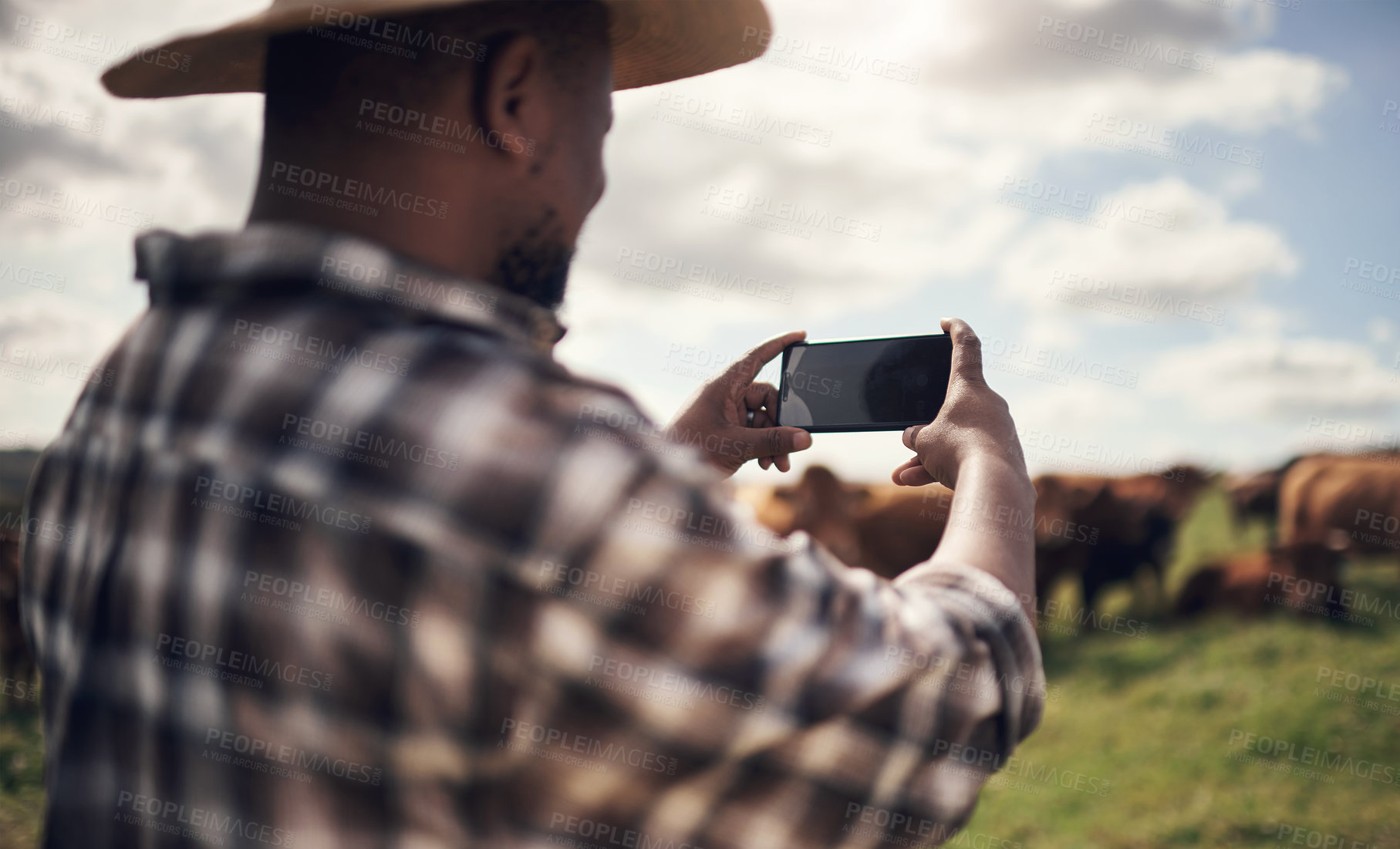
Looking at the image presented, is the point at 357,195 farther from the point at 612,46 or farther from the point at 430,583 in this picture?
the point at 612,46

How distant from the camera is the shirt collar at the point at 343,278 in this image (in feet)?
3.42

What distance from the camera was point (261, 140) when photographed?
4.21 feet

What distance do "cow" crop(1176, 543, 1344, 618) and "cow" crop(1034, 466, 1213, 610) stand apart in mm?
1023

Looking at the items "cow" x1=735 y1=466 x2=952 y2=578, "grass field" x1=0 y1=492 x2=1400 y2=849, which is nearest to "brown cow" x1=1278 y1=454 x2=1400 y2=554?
"grass field" x1=0 y1=492 x2=1400 y2=849

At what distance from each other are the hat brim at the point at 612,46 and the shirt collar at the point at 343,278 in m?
0.38

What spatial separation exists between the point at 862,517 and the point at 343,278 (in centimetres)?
1020

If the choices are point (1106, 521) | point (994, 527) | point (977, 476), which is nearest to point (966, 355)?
point (977, 476)

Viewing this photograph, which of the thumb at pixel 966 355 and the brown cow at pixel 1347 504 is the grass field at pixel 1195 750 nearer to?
the brown cow at pixel 1347 504

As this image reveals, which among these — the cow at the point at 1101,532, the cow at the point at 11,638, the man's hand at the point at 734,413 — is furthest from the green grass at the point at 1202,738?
the cow at the point at 11,638

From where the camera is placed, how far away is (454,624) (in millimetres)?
868

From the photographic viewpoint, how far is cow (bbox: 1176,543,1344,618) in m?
8.55

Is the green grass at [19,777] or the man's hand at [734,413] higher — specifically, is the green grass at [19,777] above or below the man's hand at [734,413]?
below

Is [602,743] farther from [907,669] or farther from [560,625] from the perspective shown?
[907,669]

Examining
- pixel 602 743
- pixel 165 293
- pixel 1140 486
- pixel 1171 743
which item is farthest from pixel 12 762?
pixel 1140 486
